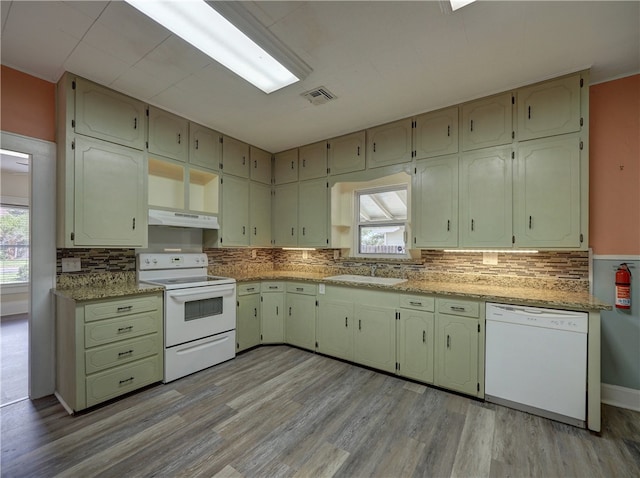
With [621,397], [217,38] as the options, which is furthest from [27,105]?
[621,397]

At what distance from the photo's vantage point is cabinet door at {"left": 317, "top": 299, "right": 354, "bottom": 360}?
10.1 feet

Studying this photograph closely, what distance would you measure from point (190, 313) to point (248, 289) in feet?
2.58

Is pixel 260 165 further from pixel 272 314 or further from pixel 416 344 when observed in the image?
pixel 416 344

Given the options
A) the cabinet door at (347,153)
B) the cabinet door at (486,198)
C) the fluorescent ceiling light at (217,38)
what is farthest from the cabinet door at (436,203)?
the fluorescent ceiling light at (217,38)

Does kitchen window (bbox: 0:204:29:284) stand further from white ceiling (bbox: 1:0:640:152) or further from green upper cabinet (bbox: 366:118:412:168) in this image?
green upper cabinet (bbox: 366:118:412:168)

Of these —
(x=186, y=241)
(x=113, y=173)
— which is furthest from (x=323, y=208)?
(x=113, y=173)

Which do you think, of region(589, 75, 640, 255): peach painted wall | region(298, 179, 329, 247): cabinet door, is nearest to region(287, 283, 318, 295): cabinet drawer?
region(298, 179, 329, 247): cabinet door

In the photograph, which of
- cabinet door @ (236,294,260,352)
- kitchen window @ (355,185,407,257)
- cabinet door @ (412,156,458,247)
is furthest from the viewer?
kitchen window @ (355,185,407,257)

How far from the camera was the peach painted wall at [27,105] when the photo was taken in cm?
219

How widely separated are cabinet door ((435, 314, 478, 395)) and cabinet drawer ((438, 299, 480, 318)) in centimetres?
4

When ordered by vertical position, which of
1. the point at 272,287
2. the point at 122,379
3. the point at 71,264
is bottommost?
the point at 122,379

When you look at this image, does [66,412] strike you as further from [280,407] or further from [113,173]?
[113,173]

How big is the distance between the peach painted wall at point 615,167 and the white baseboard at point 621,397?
1.09 m

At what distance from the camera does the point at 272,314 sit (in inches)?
142
